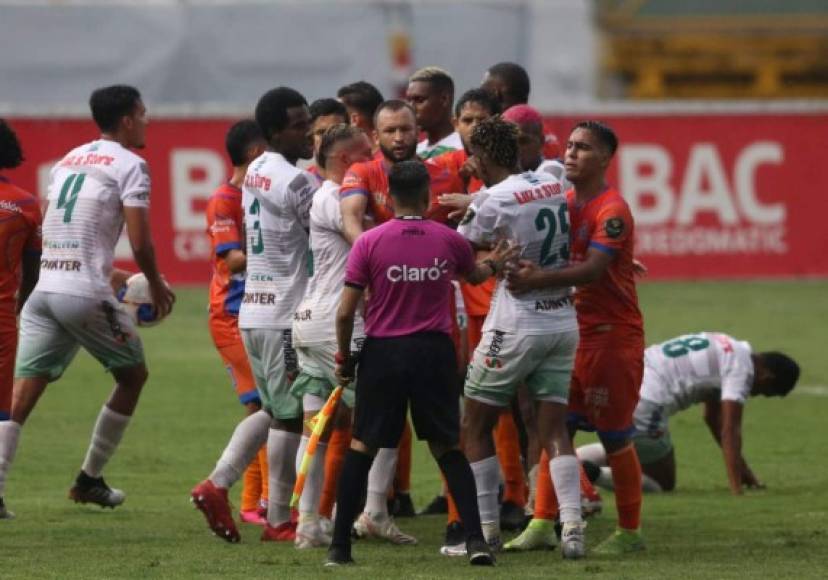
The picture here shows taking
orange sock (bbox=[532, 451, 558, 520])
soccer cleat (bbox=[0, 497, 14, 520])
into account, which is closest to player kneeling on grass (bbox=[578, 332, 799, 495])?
orange sock (bbox=[532, 451, 558, 520])

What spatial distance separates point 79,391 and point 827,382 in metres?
6.88

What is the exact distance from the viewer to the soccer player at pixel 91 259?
10953mm

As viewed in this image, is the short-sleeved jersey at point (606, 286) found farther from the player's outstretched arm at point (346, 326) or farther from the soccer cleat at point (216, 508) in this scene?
the soccer cleat at point (216, 508)

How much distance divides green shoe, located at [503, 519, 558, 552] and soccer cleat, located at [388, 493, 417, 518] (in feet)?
5.50

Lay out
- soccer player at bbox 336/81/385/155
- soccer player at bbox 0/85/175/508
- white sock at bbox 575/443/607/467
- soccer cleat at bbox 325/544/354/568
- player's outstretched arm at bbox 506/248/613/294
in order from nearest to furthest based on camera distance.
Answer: soccer cleat at bbox 325/544/354/568 → player's outstretched arm at bbox 506/248/613/294 → soccer player at bbox 0/85/175/508 → soccer player at bbox 336/81/385/155 → white sock at bbox 575/443/607/467

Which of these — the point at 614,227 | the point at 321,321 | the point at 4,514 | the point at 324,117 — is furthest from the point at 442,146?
the point at 4,514

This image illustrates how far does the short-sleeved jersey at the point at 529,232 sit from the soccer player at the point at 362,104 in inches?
78.7

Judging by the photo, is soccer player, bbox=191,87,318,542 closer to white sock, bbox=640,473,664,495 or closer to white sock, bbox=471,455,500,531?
white sock, bbox=471,455,500,531

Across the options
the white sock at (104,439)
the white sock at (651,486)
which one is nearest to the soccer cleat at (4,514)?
the white sock at (104,439)

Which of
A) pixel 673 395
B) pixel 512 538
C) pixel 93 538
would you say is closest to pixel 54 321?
pixel 93 538

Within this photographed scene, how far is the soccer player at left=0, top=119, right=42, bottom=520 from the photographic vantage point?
1109cm

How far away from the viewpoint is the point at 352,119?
1163 cm

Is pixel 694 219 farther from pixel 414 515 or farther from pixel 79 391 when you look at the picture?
pixel 414 515

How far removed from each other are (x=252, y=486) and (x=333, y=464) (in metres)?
1.16
